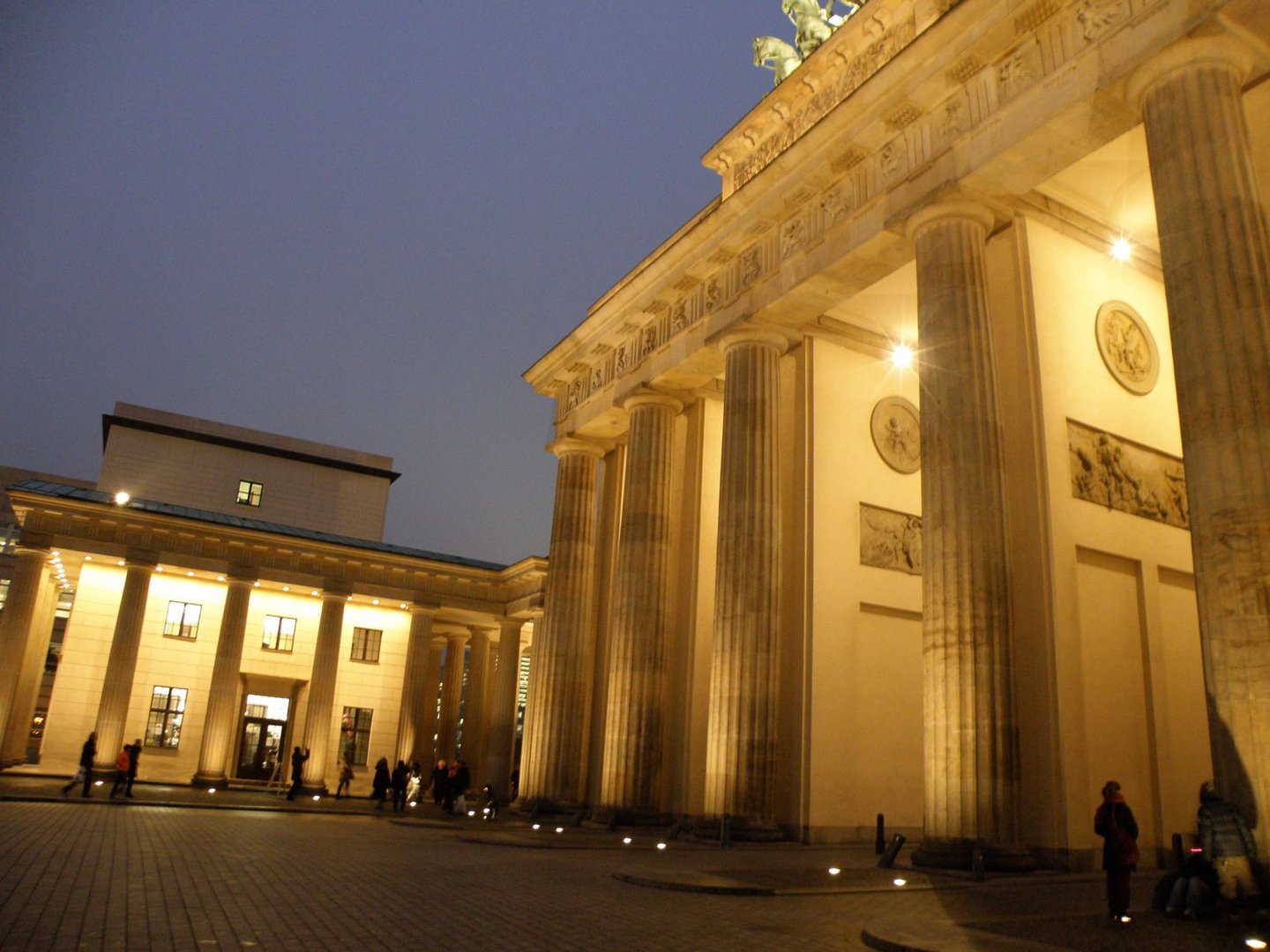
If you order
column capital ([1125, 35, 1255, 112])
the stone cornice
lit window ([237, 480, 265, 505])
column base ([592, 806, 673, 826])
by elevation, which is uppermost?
lit window ([237, 480, 265, 505])

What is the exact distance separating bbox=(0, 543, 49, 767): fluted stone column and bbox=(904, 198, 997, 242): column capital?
100 ft

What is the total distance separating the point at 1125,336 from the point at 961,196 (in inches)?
195

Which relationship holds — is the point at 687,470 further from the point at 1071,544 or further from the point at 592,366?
the point at 1071,544

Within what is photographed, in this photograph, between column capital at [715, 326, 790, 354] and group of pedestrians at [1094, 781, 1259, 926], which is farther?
column capital at [715, 326, 790, 354]

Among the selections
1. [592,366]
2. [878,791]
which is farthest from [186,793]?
[878,791]

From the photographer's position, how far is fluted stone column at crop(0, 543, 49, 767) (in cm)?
3084

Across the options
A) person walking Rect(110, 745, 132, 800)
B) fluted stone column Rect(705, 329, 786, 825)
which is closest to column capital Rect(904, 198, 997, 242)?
fluted stone column Rect(705, 329, 786, 825)

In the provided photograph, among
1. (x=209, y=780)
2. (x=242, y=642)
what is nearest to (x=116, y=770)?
(x=209, y=780)

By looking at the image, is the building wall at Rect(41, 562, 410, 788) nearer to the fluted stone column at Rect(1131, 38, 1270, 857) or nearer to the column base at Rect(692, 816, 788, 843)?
the column base at Rect(692, 816, 788, 843)

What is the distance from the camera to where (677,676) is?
24016 millimetres

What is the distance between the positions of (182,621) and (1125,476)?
34.1 metres

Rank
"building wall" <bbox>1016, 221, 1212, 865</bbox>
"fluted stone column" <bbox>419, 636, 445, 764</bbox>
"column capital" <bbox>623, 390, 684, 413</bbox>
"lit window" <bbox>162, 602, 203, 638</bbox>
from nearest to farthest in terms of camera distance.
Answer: "building wall" <bbox>1016, 221, 1212, 865</bbox>
"column capital" <bbox>623, 390, 684, 413</bbox>
"lit window" <bbox>162, 602, 203, 638</bbox>
"fluted stone column" <bbox>419, 636, 445, 764</bbox>

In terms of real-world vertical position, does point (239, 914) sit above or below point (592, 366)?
below

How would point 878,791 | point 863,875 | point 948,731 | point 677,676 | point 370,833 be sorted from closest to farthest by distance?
point 863,875 → point 948,731 → point 370,833 → point 878,791 → point 677,676
